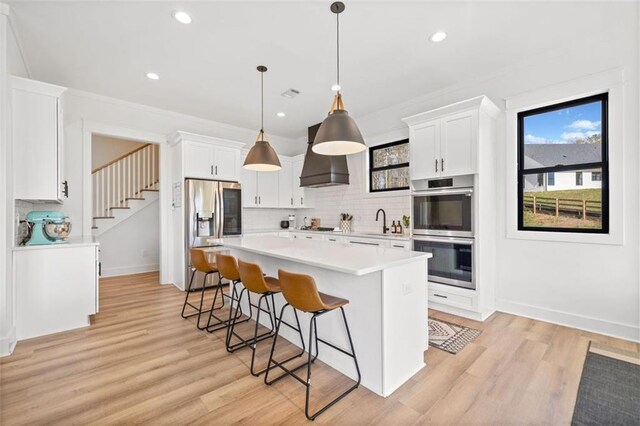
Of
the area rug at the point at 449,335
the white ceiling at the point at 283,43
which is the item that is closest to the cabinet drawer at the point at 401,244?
the area rug at the point at 449,335

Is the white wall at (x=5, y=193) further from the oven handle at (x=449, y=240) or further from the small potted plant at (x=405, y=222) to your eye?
the small potted plant at (x=405, y=222)

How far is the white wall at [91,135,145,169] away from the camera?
6.52 metres

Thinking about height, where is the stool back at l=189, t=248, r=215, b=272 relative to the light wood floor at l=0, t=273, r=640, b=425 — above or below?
above

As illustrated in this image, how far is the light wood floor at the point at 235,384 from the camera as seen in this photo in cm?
177

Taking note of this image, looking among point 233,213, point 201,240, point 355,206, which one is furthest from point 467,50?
point 201,240

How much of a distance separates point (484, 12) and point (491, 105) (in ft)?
3.78

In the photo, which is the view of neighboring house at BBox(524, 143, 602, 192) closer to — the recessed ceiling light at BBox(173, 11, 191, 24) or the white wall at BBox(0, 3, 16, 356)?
the recessed ceiling light at BBox(173, 11, 191, 24)

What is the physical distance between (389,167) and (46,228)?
456 cm

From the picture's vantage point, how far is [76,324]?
3.10 metres

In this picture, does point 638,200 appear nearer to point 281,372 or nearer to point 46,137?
point 281,372

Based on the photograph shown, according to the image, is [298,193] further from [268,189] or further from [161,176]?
[161,176]

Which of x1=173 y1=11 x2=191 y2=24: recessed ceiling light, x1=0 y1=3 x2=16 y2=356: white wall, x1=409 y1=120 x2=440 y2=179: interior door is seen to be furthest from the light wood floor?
x1=173 y1=11 x2=191 y2=24: recessed ceiling light

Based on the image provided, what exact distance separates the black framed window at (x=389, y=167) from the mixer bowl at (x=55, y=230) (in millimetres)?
4258

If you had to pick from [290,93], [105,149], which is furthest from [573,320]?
[105,149]
